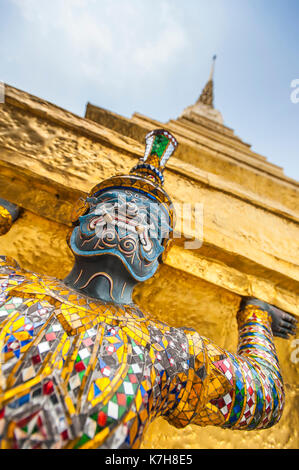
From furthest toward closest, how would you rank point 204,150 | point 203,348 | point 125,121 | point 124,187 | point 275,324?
point 204,150 < point 125,121 < point 275,324 < point 124,187 < point 203,348

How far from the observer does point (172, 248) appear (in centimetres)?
194

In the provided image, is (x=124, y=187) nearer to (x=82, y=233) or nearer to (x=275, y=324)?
(x=82, y=233)

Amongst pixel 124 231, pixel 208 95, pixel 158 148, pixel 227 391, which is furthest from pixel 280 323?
pixel 208 95

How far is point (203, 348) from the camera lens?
1083mm

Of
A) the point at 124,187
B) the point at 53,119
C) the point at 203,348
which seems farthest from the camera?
the point at 53,119

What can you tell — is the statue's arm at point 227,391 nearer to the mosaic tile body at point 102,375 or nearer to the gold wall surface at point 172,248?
the mosaic tile body at point 102,375

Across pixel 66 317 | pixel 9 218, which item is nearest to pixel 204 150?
pixel 9 218

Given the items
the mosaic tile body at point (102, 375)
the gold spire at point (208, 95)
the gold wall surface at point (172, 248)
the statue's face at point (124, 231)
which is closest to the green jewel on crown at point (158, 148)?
the statue's face at point (124, 231)

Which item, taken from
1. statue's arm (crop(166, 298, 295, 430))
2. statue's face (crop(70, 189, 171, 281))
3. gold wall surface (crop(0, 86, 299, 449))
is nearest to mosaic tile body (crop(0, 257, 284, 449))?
→ statue's arm (crop(166, 298, 295, 430))

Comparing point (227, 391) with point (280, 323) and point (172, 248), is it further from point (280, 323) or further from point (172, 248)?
point (172, 248)

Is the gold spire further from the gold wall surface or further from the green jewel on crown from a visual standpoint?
the green jewel on crown

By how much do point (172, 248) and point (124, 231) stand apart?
862mm

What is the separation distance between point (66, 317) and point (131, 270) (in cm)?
34

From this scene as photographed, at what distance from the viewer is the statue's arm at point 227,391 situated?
37.7 inches
